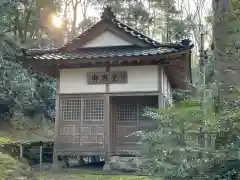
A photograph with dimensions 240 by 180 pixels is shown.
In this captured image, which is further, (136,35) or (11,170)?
(136,35)

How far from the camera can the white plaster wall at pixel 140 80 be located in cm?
1196

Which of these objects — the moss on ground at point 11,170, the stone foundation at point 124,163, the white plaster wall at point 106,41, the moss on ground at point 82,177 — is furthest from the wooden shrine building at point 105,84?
the moss on ground at point 11,170

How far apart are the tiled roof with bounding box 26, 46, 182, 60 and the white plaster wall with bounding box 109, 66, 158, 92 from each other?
2.09 feet

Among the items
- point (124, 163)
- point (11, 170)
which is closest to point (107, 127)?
point (124, 163)

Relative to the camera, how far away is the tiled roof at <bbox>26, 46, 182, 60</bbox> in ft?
37.4

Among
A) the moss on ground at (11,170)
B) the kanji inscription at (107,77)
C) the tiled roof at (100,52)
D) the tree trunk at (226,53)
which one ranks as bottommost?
the moss on ground at (11,170)

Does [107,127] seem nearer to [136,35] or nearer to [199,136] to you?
[136,35]

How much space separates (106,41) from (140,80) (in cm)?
198

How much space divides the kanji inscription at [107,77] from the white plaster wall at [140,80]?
5.5 inches

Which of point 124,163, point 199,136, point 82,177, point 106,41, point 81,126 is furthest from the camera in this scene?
point 106,41

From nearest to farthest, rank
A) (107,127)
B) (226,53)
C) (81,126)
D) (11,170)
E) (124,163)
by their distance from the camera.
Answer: (226,53)
(11,170)
(124,163)
(107,127)
(81,126)

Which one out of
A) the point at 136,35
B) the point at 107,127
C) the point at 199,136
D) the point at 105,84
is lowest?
the point at 107,127

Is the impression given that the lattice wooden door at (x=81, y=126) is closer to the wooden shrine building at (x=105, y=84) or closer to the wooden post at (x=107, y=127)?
the wooden shrine building at (x=105, y=84)

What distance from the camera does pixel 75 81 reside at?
41.3 feet
